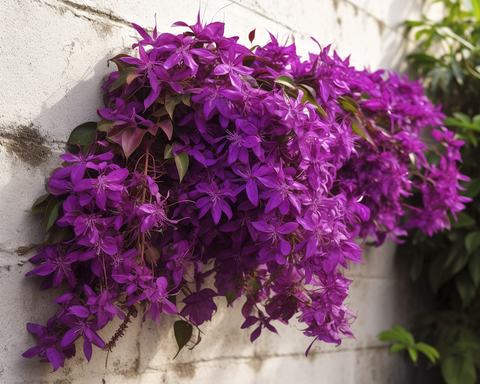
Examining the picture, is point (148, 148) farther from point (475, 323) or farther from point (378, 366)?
point (475, 323)

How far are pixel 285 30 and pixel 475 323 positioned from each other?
4.80 ft

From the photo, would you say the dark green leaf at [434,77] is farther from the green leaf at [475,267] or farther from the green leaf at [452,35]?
the green leaf at [475,267]

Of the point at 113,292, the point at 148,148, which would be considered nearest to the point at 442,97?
the point at 148,148

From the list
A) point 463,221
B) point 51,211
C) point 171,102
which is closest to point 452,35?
point 463,221

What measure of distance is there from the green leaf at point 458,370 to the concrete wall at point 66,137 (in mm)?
565

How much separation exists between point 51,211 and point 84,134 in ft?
0.56

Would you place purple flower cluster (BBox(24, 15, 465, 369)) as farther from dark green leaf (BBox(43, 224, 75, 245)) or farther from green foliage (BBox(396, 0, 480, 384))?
green foliage (BBox(396, 0, 480, 384))

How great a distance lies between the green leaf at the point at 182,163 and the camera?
0.83m

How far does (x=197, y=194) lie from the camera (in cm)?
87

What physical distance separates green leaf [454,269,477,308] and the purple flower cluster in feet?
3.50

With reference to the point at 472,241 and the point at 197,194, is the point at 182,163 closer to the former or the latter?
the point at 197,194

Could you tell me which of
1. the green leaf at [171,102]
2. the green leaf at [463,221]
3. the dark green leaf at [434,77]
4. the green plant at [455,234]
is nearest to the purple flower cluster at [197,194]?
the green leaf at [171,102]

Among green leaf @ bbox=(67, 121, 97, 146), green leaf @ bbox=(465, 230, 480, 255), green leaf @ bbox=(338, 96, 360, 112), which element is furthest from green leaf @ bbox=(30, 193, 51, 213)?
green leaf @ bbox=(465, 230, 480, 255)

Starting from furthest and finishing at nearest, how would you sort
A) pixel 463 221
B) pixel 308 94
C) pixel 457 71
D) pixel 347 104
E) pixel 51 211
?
pixel 457 71 → pixel 463 221 → pixel 347 104 → pixel 308 94 → pixel 51 211
